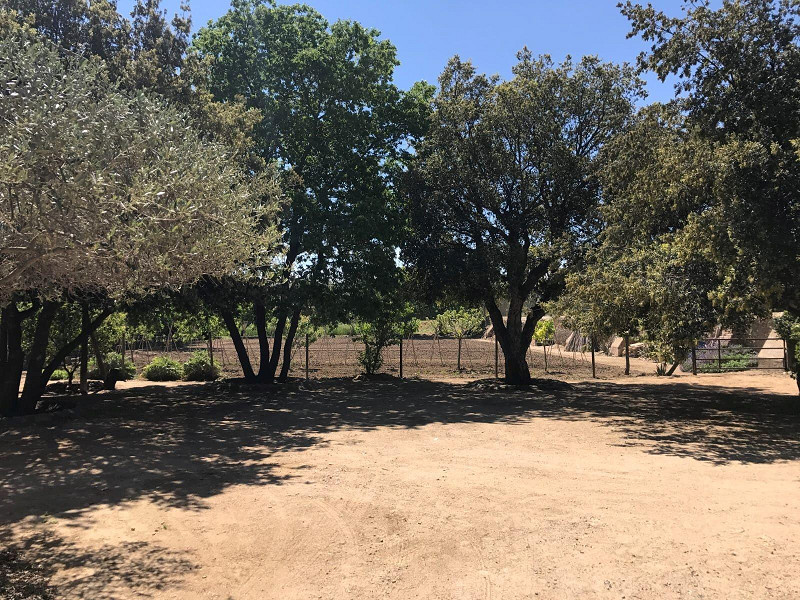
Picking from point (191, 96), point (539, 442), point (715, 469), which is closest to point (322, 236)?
point (191, 96)

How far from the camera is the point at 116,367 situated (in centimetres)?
1992

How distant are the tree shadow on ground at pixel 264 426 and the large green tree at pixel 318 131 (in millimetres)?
3372

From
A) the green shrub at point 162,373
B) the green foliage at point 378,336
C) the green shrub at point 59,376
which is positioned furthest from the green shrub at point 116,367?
the green foliage at point 378,336

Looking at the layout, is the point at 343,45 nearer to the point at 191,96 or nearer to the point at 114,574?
the point at 191,96

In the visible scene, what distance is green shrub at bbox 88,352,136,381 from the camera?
795 inches

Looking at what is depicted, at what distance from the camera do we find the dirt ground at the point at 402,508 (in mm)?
4219

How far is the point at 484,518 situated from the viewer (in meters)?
5.52

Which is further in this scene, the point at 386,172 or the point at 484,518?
the point at 386,172

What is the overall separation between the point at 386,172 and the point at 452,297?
4.98 meters

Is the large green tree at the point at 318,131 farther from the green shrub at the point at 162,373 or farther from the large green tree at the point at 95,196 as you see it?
the large green tree at the point at 95,196

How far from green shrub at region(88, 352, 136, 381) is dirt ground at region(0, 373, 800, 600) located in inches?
349

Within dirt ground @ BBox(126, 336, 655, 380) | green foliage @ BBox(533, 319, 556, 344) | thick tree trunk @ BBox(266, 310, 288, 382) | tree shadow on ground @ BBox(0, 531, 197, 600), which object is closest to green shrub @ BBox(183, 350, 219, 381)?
dirt ground @ BBox(126, 336, 655, 380)

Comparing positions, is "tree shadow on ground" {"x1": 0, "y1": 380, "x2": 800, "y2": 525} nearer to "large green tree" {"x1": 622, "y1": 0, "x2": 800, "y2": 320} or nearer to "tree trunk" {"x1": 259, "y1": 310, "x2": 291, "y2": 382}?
"tree trunk" {"x1": 259, "y1": 310, "x2": 291, "y2": 382}

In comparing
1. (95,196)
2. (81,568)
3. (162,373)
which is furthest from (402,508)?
(162,373)
